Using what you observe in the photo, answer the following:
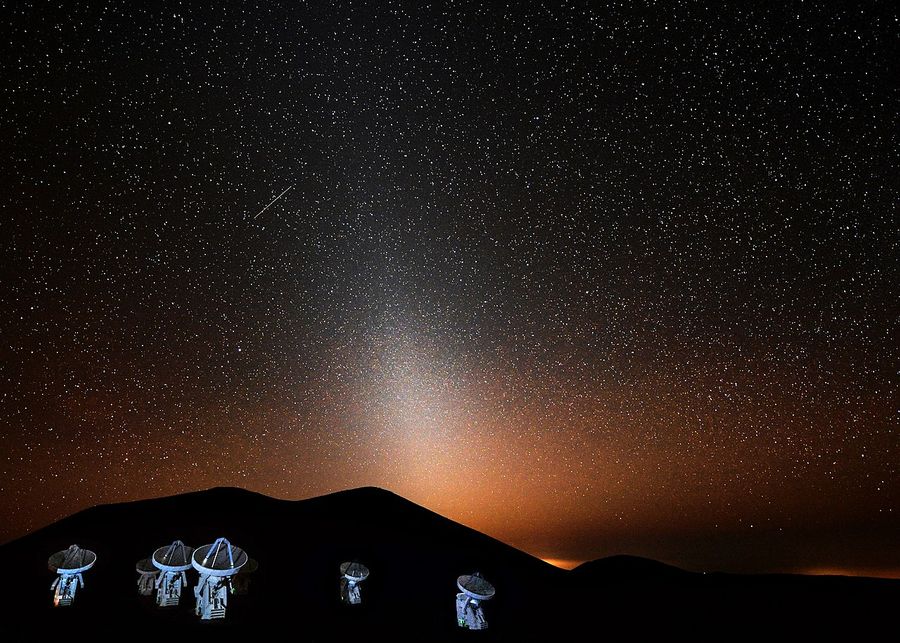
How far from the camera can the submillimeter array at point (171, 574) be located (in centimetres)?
1477

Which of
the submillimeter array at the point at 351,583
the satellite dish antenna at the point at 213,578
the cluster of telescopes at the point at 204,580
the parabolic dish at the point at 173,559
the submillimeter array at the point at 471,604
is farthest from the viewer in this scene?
the submillimeter array at the point at 351,583

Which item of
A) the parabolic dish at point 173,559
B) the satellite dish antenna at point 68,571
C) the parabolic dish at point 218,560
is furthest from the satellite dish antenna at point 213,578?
the satellite dish antenna at point 68,571

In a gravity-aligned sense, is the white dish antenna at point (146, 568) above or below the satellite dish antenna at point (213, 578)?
above

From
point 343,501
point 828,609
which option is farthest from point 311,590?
point 828,609

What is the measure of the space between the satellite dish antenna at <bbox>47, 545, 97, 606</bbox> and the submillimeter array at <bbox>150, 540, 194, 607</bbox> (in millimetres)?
1741

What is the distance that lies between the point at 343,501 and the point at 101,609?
62.1 feet

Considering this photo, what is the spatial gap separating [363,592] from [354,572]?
34.3 inches

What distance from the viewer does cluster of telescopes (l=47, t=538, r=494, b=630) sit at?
14109 mm

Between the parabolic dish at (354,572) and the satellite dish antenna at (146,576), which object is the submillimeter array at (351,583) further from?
the satellite dish antenna at (146,576)

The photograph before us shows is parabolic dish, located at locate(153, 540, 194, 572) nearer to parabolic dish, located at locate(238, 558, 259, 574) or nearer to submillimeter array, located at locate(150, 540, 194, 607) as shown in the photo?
submillimeter array, located at locate(150, 540, 194, 607)

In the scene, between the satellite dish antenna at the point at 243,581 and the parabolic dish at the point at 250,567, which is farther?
the satellite dish antenna at the point at 243,581

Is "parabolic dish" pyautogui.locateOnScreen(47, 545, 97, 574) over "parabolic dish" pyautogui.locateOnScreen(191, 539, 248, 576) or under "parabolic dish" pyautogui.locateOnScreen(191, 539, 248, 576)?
over

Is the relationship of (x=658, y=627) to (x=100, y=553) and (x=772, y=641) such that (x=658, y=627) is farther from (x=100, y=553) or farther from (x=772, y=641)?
(x=100, y=553)

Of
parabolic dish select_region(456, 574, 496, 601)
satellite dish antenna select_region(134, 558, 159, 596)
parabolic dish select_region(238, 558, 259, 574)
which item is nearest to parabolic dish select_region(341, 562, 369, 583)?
parabolic dish select_region(238, 558, 259, 574)
